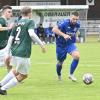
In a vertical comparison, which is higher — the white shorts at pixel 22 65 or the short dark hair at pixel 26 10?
the short dark hair at pixel 26 10

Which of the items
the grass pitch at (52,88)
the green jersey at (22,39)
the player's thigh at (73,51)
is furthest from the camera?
the player's thigh at (73,51)

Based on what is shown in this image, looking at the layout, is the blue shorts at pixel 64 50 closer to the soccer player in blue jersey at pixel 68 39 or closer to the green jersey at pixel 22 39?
the soccer player in blue jersey at pixel 68 39

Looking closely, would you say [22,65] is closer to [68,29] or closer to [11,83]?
[11,83]

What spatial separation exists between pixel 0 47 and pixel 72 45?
6.99ft

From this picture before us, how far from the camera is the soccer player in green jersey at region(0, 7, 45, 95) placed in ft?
40.8

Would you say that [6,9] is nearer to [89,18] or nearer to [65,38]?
[65,38]

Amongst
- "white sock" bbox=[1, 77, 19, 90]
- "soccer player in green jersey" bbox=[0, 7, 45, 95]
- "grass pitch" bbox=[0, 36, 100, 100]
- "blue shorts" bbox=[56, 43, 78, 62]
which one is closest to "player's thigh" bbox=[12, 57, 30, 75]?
"soccer player in green jersey" bbox=[0, 7, 45, 95]

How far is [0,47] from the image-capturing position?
Result: 1507 cm

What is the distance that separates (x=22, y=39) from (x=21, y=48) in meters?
0.21

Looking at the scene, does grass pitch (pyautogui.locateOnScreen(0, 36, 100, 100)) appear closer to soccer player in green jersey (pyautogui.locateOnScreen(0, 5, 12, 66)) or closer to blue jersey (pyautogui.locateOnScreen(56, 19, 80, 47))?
soccer player in green jersey (pyautogui.locateOnScreen(0, 5, 12, 66))

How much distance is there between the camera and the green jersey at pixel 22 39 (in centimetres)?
1252

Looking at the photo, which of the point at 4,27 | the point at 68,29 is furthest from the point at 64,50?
the point at 4,27

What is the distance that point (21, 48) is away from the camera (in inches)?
496

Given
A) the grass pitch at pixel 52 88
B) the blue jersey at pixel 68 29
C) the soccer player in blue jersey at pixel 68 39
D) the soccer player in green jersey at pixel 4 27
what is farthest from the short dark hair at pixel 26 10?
the blue jersey at pixel 68 29
